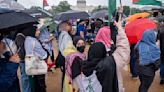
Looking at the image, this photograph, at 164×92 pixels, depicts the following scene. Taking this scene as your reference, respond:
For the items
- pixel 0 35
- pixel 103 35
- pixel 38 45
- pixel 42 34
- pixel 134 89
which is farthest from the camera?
pixel 134 89

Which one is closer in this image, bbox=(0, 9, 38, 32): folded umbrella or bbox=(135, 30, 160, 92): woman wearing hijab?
bbox=(0, 9, 38, 32): folded umbrella

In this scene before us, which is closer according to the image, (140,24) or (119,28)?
(119,28)

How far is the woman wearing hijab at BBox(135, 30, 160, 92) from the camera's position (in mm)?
6539

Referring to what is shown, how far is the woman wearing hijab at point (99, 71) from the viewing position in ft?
13.8

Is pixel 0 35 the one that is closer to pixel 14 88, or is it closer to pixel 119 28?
pixel 14 88

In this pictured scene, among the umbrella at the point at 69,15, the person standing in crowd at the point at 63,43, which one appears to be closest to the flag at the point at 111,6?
the person standing in crowd at the point at 63,43

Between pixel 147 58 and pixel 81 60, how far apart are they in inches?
67.7

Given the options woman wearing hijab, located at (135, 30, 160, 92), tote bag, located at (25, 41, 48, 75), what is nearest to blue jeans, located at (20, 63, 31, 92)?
tote bag, located at (25, 41, 48, 75)

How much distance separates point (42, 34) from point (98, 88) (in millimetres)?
3683

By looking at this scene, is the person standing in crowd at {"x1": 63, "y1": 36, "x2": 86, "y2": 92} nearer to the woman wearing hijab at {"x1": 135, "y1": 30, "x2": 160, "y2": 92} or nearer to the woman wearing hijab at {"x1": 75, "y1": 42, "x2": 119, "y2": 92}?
the woman wearing hijab at {"x1": 75, "y1": 42, "x2": 119, "y2": 92}

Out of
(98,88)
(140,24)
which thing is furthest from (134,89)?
(98,88)

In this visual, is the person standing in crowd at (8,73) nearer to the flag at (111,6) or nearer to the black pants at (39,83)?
the flag at (111,6)

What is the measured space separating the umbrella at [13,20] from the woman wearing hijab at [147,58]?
2613 millimetres

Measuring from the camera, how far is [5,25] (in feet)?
13.6
